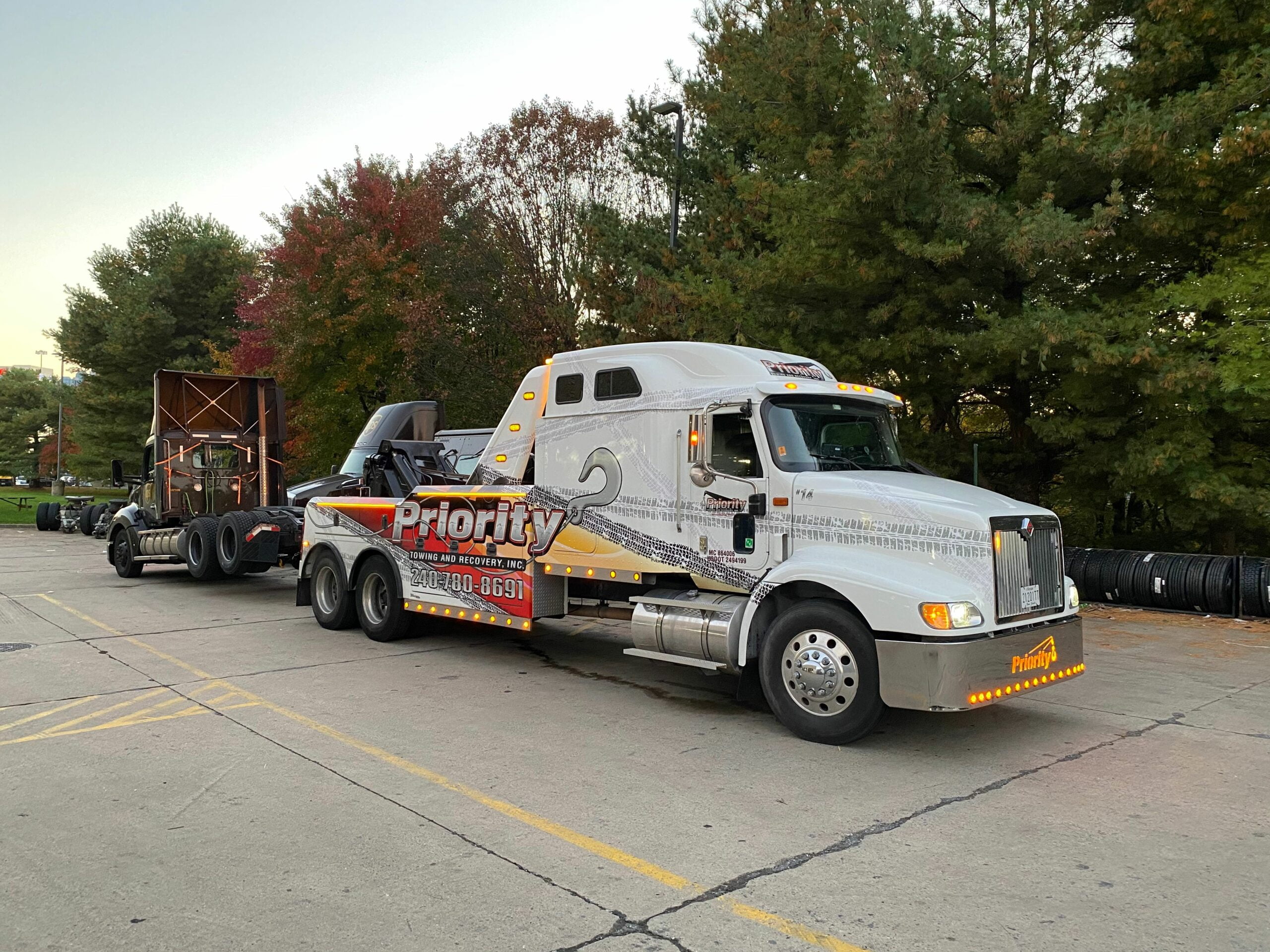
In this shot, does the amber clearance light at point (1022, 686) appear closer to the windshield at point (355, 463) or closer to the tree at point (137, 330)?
the windshield at point (355, 463)

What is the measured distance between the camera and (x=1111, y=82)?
1495cm

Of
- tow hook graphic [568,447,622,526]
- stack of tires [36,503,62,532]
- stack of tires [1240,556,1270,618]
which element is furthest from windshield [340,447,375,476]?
stack of tires [36,503,62,532]

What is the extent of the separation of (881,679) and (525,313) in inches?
871

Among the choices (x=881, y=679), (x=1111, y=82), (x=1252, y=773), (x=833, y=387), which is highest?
(x=1111, y=82)

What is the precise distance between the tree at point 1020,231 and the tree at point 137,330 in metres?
35.6

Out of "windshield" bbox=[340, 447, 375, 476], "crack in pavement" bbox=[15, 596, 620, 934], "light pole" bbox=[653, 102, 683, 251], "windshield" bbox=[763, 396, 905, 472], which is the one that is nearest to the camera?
"crack in pavement" bbox=[15, 596, 620, 934]

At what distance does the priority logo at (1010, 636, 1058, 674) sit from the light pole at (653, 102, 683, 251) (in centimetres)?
1591

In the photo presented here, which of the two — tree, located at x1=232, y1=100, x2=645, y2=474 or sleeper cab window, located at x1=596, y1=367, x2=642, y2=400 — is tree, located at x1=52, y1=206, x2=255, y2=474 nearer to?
tree, located at x1=232, y1=100, x2=645, y2=474

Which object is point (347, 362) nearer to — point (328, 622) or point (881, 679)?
point (328, 622)

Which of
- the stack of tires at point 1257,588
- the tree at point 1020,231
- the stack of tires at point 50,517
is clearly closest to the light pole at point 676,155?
the tree at point 1020,231

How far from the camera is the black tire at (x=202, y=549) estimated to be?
15703 millimetres

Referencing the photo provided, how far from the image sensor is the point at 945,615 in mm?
6246

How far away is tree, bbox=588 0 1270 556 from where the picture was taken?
45.0 ft

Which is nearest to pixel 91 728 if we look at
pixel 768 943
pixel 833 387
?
pixel 768 943
